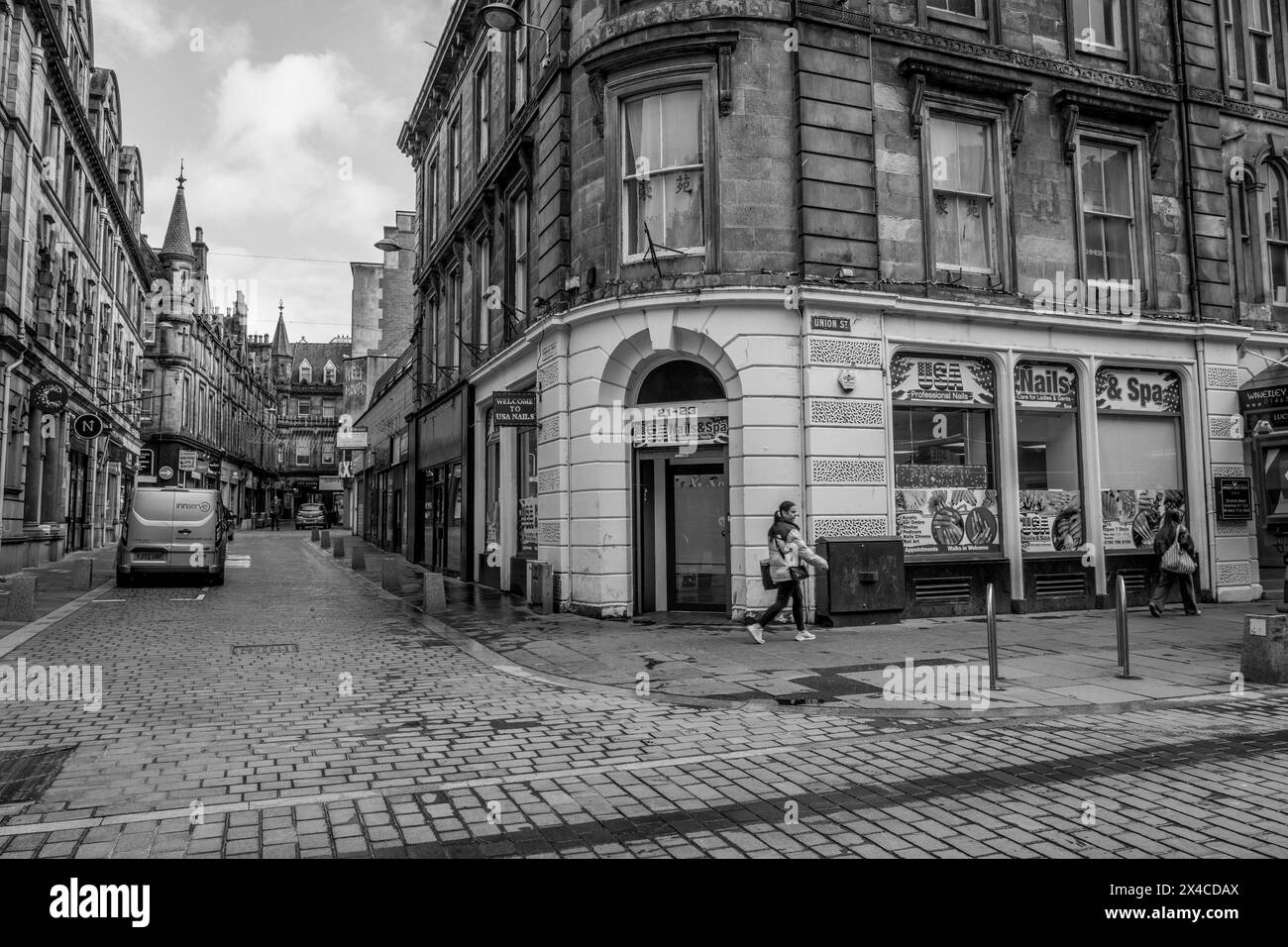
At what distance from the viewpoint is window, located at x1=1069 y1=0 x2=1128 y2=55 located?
15898 millimetres

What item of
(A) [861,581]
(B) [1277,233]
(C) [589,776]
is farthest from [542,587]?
(B) [1277,233]

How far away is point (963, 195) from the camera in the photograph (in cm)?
1478

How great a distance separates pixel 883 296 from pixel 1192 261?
23.8 feet

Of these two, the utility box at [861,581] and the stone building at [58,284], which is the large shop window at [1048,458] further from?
the stone building at [58,284]

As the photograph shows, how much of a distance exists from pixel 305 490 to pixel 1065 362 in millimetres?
94702

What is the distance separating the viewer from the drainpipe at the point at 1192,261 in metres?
15.9

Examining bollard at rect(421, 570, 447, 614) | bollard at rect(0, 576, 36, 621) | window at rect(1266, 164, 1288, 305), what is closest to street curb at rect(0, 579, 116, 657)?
bollard at rect(0, 576, 36, 621)

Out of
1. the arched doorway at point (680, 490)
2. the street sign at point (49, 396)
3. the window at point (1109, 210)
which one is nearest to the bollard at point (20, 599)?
the arched doorway at point (680, 490)

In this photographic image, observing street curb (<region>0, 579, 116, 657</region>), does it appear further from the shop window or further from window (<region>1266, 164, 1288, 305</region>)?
window (<region>1266, 164, 1288, 305</region>)

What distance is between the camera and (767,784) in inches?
207

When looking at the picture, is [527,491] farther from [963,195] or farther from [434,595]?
[963,195]
